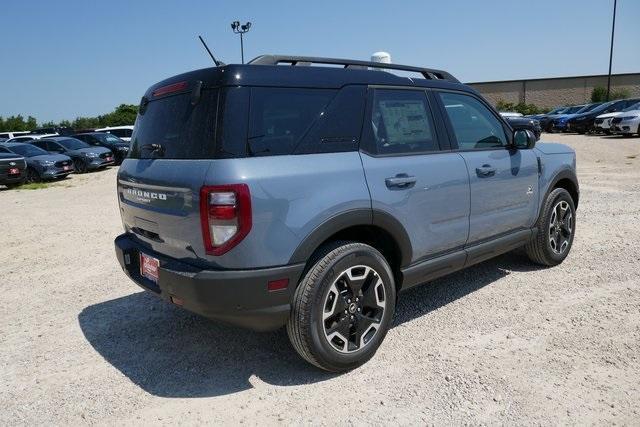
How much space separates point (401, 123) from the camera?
3516 millimetres

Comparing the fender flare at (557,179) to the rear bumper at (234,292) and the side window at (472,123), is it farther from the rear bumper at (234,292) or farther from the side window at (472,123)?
the rear bumper at (234,292)

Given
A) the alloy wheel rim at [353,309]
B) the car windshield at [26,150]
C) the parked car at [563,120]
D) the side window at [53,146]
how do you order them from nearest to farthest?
the alloy wheel rim at [353,309], the car windshield at [26,150], the side window at [53,146], the parked car at [563,120]

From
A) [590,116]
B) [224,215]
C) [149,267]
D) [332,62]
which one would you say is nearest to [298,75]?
[332,62]

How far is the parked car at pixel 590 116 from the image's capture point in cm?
2427

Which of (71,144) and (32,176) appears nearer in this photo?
(32,176)

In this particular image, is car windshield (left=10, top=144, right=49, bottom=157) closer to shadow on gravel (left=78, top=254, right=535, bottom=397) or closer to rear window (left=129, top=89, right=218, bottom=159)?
shadow on gravel (left=78, top=254, right=535, bottom=397)

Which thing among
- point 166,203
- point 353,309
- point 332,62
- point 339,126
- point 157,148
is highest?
point 332,62

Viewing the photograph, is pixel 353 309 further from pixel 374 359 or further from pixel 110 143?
pixel 110 143

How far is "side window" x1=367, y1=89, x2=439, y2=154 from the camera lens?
3.34m

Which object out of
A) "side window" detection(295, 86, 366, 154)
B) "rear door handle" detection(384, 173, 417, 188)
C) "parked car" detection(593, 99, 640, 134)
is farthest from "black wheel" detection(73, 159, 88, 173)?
"parked car" detection(593, 99, 640, 134)

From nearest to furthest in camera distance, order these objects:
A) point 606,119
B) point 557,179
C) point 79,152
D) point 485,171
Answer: point 485,171
point 557,179
point 79,152
point 606,119

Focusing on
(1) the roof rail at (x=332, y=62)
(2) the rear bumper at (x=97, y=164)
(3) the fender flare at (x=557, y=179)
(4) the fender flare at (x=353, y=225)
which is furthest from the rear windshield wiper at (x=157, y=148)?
(2) the rear bumper at (x=97, y=164)

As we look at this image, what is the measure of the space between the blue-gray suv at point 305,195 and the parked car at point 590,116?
79.8 feet

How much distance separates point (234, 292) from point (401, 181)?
53.1 inches
